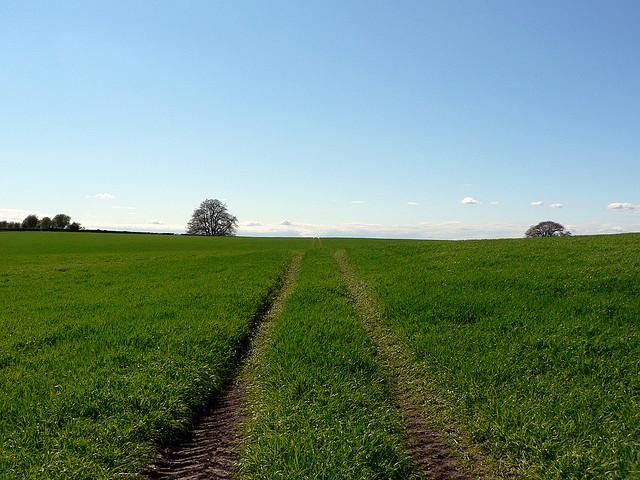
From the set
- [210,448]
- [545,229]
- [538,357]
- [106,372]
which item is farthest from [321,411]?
[545,229]

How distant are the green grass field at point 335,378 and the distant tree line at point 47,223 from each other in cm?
14721

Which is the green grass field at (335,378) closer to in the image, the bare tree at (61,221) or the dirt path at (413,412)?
the dirt path at (413,412)

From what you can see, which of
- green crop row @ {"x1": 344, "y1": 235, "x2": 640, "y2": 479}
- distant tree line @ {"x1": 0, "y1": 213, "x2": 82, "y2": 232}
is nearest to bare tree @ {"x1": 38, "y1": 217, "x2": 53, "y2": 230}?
distant tree line @ {"x1": 0, "y1": 213, "x2": 82, "y2": 232}

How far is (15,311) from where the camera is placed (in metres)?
15.8

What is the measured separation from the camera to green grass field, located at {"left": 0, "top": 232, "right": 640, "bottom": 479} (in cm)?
565

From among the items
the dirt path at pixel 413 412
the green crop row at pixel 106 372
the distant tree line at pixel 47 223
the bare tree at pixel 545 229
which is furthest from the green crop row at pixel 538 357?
the distant tree line at pixel 47 223

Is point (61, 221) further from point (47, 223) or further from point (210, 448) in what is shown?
point (210, 448)

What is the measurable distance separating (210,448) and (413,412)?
343cm

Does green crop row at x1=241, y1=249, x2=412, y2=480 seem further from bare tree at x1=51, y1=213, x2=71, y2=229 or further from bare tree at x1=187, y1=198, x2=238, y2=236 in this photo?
bare tree at x1=51, y1=213, x2=71, y2=229

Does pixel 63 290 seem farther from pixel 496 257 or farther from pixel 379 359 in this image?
pixel 496 257

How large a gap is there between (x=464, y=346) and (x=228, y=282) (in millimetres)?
14280

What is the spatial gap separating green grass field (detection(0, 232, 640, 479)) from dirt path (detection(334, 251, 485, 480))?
0.70 ft

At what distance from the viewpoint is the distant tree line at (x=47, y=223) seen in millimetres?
138413

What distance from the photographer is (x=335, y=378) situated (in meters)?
8.34
